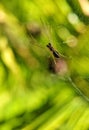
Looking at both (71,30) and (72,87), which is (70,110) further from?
(71,30)

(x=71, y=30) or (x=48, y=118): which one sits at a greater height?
(x=71, y=30)

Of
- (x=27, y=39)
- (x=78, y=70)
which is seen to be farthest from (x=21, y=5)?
(x=78, y=70)

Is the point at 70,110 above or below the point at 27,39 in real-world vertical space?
below

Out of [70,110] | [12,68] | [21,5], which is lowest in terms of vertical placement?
[70,110]

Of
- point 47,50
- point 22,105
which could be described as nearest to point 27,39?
point 47,50

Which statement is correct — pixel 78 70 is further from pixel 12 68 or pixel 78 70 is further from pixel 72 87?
pixel 12 68
